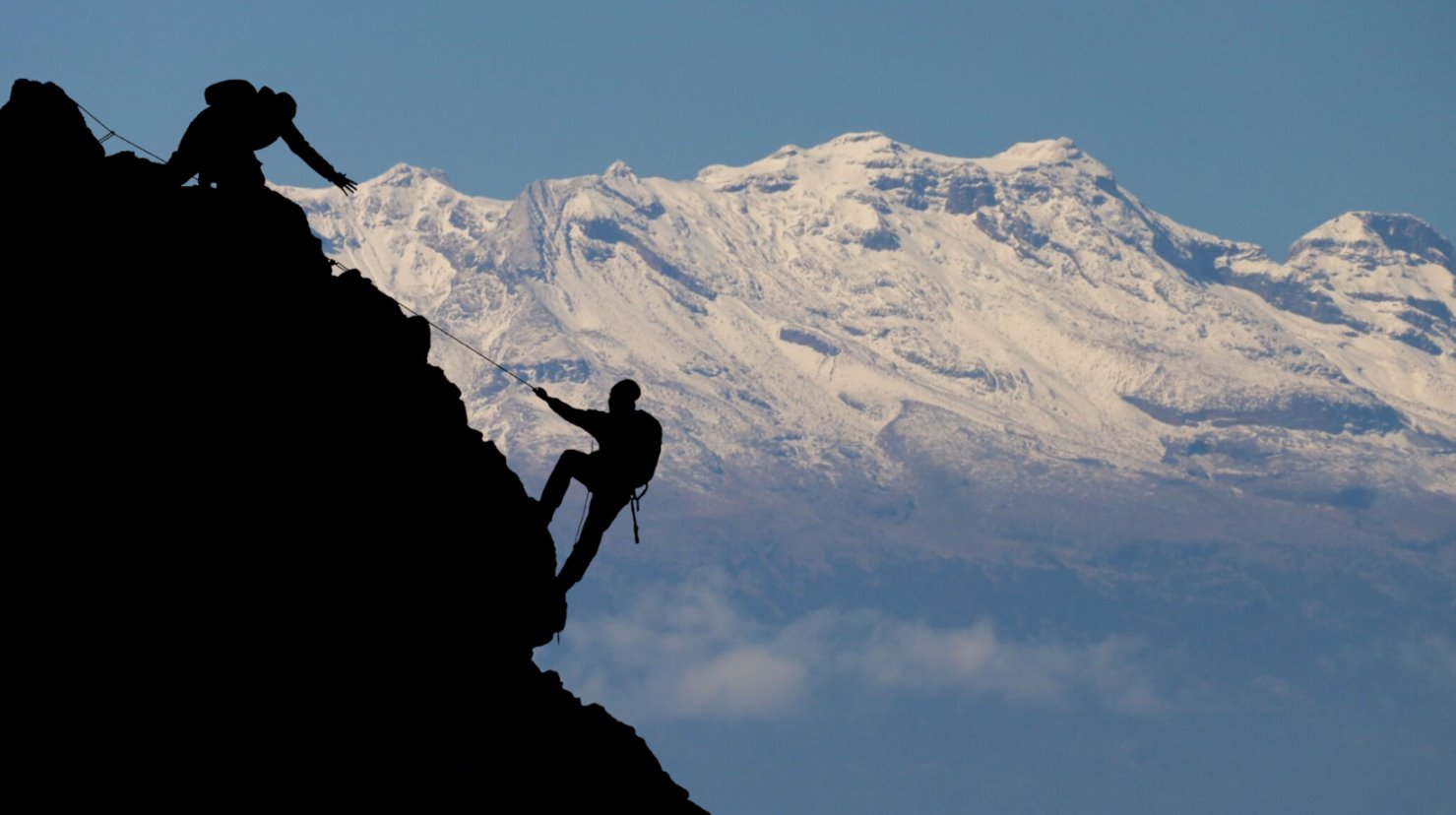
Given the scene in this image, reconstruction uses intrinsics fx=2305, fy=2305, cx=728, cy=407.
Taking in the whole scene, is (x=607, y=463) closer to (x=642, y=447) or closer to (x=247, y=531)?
(x=642, y=447)

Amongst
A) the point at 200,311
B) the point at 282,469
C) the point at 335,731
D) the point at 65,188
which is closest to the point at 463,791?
the point at 335,731

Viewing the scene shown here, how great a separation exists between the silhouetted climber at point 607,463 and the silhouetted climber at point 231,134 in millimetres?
3773

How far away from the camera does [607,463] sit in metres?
24.3

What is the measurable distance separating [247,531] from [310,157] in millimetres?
6327

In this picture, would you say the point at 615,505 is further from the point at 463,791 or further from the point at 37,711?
the point at 37,711

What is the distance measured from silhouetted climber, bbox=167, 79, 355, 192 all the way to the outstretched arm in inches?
11.7

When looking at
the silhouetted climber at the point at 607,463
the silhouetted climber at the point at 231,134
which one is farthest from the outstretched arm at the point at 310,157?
the silhouetted climber at the point at 607,463

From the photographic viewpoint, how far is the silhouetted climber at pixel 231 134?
2233 cm

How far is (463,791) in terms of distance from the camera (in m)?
20.0

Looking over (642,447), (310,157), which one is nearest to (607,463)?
(642,447)

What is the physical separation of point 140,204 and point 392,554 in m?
3.78

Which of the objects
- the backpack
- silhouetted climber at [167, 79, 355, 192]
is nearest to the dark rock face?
silhouetted climber at [167, 79, 355, 192]

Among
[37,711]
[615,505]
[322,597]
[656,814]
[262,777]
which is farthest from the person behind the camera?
[615,505]

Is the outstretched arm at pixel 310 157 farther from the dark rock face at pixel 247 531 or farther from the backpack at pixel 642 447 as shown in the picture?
the backpack at pixel 642 447
